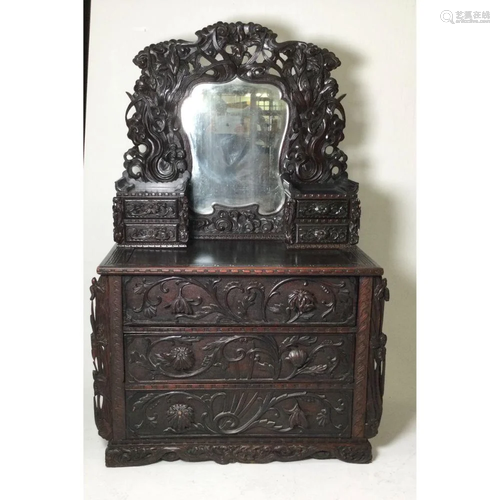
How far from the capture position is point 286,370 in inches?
94.8

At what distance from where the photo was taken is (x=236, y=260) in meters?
2.42

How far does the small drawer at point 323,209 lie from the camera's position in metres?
2.63

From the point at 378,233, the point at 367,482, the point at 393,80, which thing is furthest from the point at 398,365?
the point at 393,80

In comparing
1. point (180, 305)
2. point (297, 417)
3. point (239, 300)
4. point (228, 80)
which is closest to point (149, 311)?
point (180, 305)

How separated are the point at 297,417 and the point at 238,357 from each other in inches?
12.5

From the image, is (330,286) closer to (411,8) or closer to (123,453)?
(123,453)

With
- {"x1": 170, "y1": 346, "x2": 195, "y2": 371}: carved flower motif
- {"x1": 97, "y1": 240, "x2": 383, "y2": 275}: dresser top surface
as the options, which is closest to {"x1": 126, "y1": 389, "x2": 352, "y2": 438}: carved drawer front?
{"x1": 170, "y1": 346, "x2": 195, "y2": 371}: carved flower motif

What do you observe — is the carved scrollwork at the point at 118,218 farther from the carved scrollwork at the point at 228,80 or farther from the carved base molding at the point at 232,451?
the carved base molding at the point at 232,451

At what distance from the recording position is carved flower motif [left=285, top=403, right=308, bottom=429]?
243 cm

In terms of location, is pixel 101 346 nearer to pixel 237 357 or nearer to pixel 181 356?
pixel 181 356

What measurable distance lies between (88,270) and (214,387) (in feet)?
3.03

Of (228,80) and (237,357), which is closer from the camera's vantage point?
(237,357)

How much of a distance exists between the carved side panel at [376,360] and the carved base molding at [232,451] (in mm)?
106

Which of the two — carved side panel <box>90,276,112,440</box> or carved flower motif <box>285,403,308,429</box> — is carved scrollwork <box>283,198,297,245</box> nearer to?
carved flower motif <box>285,403,308,429</box>
